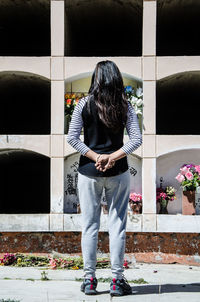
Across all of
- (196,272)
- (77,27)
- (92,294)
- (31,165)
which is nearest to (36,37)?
(77,27)

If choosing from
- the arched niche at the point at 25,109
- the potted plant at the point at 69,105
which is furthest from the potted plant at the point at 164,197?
the arched niche at the point at 25,109

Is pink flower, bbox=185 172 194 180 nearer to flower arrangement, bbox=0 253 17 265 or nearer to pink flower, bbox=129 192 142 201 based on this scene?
pink flower, bbox=129 192 142 201

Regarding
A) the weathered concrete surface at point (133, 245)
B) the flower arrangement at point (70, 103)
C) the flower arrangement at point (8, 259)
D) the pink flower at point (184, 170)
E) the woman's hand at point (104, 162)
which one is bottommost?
the flower arrangement at point (8, 259)

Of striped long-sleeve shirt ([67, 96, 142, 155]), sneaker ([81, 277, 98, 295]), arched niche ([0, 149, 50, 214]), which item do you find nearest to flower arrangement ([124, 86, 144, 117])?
→ arched niche ([0, 149, 50, 214])

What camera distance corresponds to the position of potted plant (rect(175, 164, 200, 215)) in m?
5.79

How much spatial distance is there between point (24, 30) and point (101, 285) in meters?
4.89

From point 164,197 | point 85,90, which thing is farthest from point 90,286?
point 85,90

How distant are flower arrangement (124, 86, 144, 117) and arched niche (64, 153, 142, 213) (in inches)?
24.0

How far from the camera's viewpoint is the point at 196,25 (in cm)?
724

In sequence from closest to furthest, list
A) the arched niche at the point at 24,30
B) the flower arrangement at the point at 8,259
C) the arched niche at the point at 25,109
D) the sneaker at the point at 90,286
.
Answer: the sneaker at the point at 90,286
the flower arrangement at the point at 8,259
the arched niche at the point at 24,30
the arched niche at the point at 25,109

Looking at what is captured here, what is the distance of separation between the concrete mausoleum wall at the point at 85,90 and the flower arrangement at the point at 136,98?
0.10 metres

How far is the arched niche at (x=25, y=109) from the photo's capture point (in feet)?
23.5

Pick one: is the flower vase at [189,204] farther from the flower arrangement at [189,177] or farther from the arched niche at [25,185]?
the arched niche at [25,185]

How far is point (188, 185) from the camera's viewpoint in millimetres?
5789
